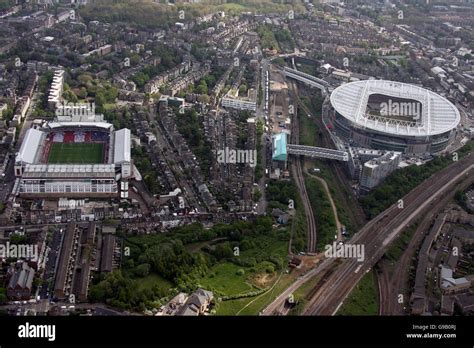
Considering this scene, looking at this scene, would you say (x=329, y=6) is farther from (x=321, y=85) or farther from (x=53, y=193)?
(x=53, y=193)

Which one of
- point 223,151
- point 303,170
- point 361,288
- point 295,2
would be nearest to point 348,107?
point 303,170

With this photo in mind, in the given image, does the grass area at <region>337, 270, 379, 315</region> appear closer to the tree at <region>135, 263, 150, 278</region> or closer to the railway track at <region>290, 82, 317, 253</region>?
the railway track at <region>290, 82, 317, 253</region>

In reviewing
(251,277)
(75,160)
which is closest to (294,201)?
(251,277)

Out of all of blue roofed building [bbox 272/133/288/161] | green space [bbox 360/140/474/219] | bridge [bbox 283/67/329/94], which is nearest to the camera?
green space [bbox 360/140/474/219]

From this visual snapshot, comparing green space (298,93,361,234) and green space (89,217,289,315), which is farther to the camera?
green space (298,93,361,234)

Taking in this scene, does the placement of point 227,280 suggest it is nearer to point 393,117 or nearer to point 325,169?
point 325,169

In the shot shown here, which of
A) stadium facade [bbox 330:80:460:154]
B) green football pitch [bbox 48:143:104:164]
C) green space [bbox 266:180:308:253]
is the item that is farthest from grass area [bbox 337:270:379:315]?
green football pitch [bbox 48:143:104:164]

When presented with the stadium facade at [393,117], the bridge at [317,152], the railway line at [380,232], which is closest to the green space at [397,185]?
the railway line at [380,232]
